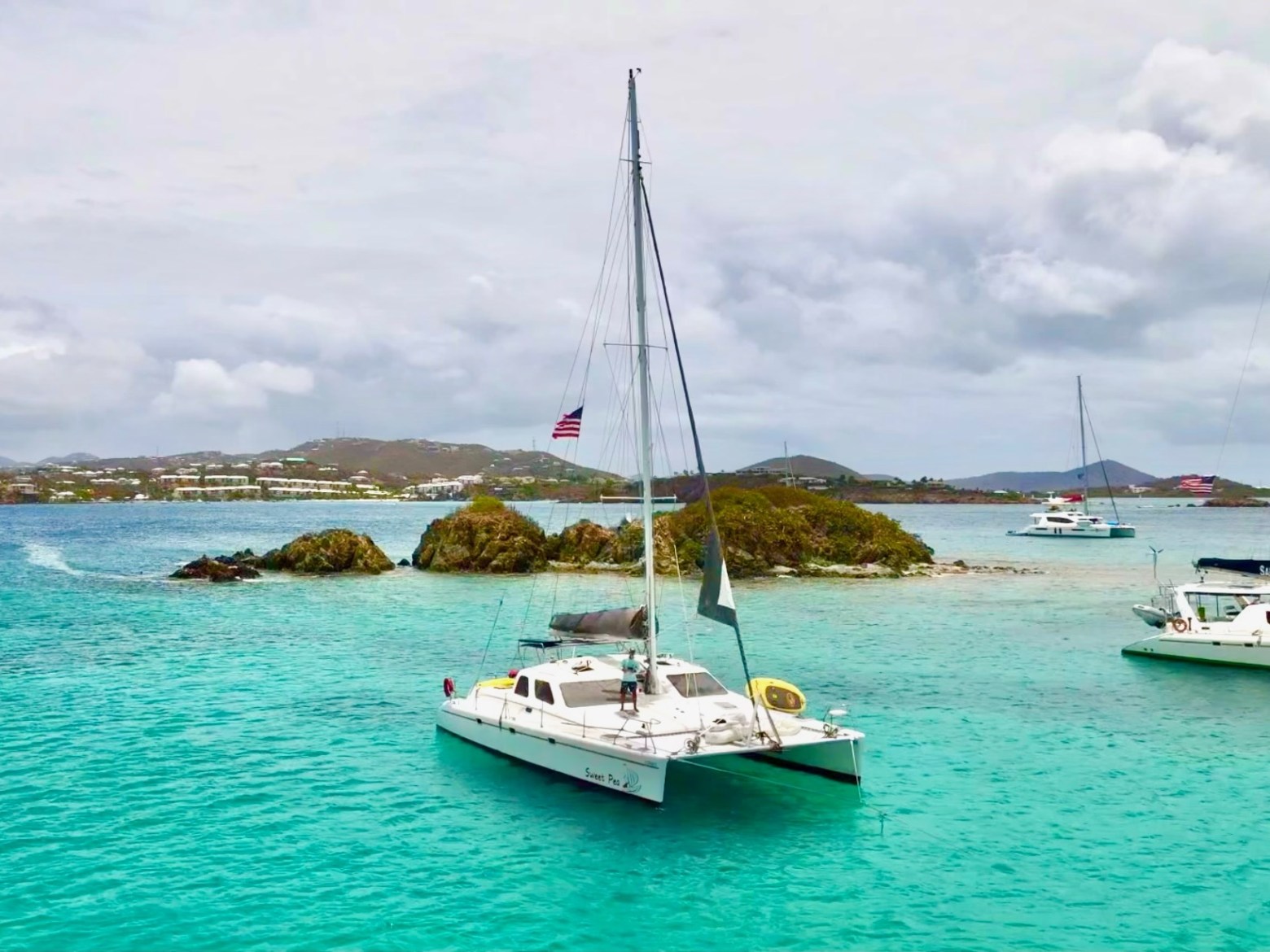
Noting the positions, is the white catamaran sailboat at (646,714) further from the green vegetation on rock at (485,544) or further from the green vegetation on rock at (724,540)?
the green vegetation on rock at (485,544)

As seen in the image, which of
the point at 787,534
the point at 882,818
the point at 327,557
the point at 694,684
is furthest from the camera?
the point at 327,557

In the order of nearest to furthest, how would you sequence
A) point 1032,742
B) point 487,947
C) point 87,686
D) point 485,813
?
point 487,947
point 485,813
point 1032,742
point 87,686

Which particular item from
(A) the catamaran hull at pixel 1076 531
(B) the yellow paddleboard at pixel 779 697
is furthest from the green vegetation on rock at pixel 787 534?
(A) the catamaran hull at pixel 1076 531

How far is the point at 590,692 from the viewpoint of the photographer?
2412 centimetres

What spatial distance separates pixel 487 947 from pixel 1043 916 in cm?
882

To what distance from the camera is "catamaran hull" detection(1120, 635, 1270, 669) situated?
3572 cm

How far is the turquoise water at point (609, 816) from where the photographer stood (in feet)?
52.0

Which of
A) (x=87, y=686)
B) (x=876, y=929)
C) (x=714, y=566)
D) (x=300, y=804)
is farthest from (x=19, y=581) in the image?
(x=876, y=929)

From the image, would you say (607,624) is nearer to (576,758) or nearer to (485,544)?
(576,758)

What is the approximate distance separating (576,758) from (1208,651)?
2686cm

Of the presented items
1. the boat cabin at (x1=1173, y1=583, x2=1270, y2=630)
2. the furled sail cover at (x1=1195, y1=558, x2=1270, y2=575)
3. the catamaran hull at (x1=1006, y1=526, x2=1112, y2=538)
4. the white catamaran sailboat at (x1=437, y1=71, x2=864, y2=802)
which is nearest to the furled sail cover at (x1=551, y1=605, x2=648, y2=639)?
the white catamaran sailboat at (x1=437, y1=71, x2=864, y2=802)

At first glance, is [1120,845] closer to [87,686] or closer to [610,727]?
[610,727]

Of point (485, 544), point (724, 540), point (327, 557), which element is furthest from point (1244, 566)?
point (327, 557)

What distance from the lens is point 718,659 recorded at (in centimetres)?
3800
